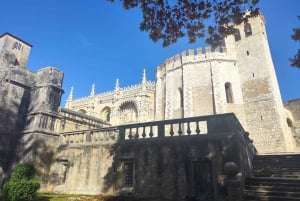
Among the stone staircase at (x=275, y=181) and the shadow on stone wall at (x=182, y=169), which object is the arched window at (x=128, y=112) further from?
the stone staircase at (x=275, y=181)

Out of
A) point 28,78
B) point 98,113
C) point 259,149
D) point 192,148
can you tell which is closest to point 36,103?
point 28,78

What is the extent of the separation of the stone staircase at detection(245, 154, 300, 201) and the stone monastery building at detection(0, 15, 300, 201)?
46 centimetres

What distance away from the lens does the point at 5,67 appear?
47.4ft

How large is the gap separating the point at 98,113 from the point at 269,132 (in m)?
30.9

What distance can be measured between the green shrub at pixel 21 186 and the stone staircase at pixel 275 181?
808 cm

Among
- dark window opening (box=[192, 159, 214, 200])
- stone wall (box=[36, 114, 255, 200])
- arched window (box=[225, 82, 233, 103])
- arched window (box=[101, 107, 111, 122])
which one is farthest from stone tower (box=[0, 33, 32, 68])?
arched window (box=[225, 82, 233, 103])

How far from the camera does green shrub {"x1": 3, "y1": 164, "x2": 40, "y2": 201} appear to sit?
8109 mm

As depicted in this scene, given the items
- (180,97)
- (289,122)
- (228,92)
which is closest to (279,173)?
(228,92)

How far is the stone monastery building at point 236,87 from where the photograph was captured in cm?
2297

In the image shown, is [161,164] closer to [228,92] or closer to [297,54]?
[297,54]

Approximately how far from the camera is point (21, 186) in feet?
27.0

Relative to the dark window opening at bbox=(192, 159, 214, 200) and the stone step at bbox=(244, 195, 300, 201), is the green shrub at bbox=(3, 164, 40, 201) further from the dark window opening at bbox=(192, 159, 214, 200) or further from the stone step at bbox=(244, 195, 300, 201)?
the stone step at bbox=(244, 195, 300, 201)

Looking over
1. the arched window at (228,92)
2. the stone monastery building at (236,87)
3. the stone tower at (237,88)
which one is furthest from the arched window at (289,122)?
the arched window at (228,92)

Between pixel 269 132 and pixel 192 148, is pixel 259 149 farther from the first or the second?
pixel 192 148
